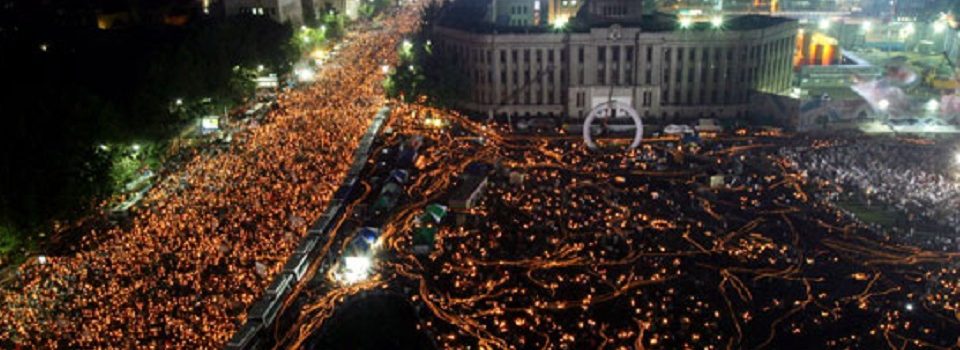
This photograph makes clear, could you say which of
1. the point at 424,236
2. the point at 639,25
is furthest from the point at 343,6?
the point at 424,236

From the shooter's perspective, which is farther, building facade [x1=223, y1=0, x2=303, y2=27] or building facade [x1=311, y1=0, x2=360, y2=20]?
building facade [x1=311, y1=0, x2=360, y2=20]

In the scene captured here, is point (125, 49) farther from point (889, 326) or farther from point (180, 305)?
point (889, 326)

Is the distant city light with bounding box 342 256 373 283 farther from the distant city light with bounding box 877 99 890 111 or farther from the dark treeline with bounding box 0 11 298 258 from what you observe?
the distant city light with bounding box 877 99 890 111

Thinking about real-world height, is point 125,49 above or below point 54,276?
above

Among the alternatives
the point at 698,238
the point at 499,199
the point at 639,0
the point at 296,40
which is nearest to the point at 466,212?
the point at 499,199

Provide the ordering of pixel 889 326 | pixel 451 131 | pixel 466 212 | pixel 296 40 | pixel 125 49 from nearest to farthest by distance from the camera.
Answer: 1. pixel 889 326
2. pixel 466 212
3. pixel 451 131
4. pixel 125 49
5. pixel 296 40

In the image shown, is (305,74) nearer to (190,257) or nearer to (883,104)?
(190,257)

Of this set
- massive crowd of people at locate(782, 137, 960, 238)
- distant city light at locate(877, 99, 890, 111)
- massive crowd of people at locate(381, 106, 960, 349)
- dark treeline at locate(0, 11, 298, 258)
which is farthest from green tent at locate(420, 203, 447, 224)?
distant city light at locate(877, 99, 890, 111)
